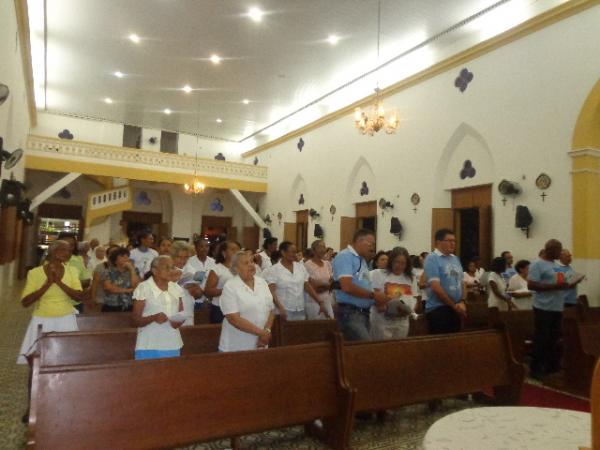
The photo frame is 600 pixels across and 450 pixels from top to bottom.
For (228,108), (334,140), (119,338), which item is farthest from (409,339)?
(228,108)

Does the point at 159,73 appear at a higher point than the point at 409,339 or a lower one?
higher

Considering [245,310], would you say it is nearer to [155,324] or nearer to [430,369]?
[155,324]

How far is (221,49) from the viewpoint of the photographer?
1023 centimetres

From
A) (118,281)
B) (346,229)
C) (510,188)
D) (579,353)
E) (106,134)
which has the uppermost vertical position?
(106,134)

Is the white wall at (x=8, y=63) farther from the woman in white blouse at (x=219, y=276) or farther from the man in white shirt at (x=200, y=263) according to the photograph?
the woman in white blouse at (x=219, y=276)

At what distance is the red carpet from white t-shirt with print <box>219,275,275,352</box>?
260cm

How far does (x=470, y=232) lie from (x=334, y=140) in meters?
5.03

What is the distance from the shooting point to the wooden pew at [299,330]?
158 inches

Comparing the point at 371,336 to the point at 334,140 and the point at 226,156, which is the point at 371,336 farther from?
the point at 226,156

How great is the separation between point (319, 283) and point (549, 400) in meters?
2.42

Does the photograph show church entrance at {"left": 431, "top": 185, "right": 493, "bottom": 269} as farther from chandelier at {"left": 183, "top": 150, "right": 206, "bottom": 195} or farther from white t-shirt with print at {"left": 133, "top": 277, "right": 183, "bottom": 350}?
chandelier at {"left": 183, "top": 150, "right": 206, "bottom": 195}

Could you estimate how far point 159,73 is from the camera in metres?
11.8

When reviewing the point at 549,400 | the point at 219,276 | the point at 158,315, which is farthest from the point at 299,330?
the point at 549,400

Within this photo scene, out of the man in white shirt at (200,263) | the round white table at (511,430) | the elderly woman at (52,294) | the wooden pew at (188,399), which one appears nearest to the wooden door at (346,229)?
the man in white shirt at (200,263)
